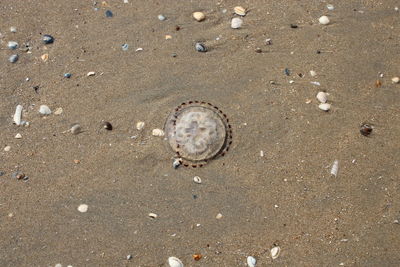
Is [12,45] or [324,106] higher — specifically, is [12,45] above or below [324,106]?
above

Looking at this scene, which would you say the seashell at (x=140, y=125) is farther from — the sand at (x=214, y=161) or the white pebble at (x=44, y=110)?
the white pebble at (x=44, y=110)

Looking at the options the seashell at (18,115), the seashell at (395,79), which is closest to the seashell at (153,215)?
the seashell at (18,115)

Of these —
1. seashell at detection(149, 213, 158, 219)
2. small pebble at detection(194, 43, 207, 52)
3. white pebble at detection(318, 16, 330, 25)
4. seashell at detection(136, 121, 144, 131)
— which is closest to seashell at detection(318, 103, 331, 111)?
white pebble at detection(318, 16, 330, 25)

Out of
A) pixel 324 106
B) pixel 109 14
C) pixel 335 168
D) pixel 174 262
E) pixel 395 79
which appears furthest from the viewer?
pixel 109 14

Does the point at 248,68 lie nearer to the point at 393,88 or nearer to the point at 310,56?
the point at 310,56

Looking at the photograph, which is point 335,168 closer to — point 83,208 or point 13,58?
point 83,208

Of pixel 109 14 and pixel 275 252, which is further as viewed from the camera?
pixel 109 14

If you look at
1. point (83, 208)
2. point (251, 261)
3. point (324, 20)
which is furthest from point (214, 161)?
point (324, 20)
